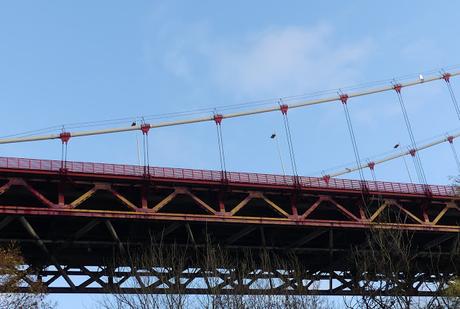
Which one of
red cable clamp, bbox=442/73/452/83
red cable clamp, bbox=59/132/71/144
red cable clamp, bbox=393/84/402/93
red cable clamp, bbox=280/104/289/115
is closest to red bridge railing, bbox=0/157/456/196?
red cable clamp, bbox=59/132/71/144

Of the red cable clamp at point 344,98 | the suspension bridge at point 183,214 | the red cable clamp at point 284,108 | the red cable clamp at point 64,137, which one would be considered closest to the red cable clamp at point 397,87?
the red cable clamp at point 344,98

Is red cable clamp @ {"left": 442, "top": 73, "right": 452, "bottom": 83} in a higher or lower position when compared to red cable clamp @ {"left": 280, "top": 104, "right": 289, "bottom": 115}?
higher

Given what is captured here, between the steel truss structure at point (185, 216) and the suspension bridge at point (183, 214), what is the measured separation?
8cm

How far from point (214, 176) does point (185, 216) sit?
4096 millimetres

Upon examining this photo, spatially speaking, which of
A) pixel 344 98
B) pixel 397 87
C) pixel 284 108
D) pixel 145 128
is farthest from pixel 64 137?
pixel 397 87

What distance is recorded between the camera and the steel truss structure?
3828cm

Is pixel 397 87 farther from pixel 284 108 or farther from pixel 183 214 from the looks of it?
pixel 183 214

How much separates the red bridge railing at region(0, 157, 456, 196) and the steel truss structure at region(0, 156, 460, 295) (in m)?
0.09

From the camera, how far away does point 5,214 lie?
35.9 m

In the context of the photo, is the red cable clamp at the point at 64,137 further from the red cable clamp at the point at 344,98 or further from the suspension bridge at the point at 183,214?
the red cable clamp at the point at 344,98

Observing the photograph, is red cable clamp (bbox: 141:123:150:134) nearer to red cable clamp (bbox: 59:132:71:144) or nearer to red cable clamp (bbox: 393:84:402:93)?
red cable clamp (bbox: 59:132:71:144)

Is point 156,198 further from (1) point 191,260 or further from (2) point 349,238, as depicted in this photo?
(2) point 349,238

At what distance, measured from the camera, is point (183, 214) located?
4044 centimetres

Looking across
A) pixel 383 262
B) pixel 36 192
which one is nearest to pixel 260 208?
pixel 36 192
